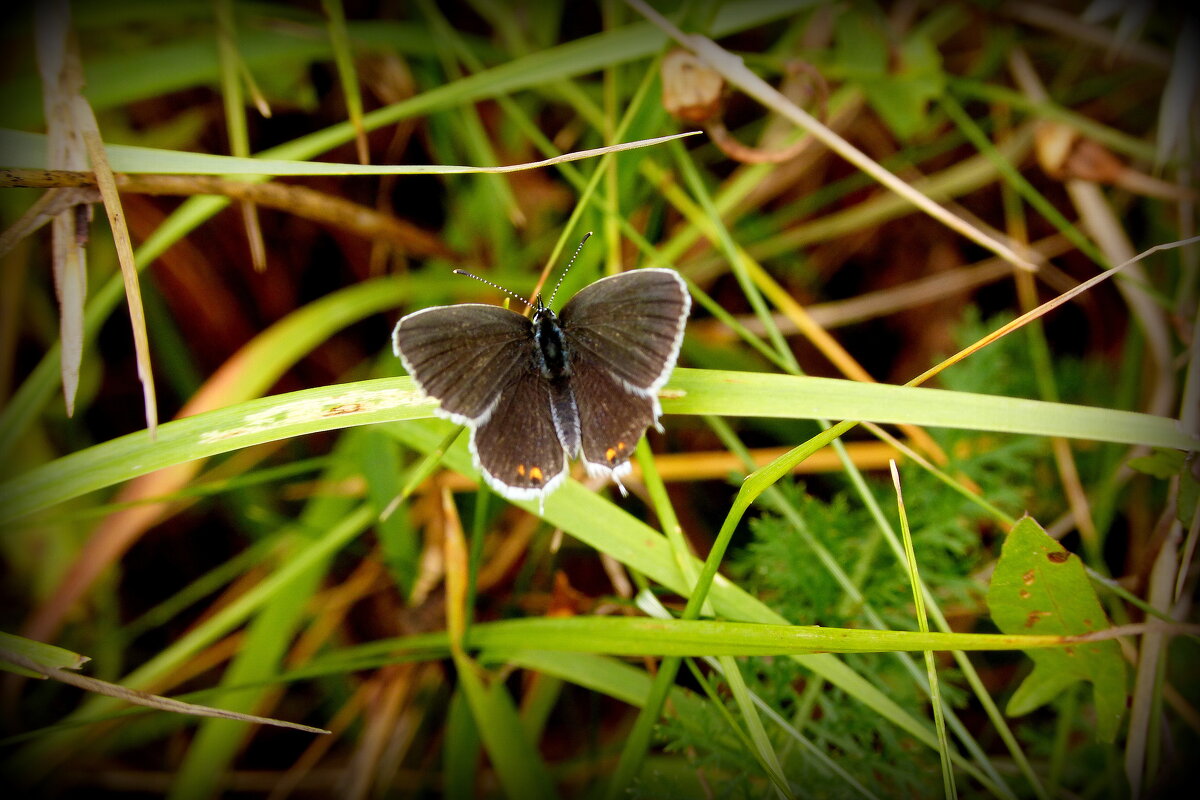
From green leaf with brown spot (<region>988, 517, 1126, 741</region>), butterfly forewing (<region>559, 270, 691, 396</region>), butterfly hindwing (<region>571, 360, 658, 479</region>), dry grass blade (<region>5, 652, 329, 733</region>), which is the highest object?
butterfly forewing (<region>559, 270, 691, 396</region>)

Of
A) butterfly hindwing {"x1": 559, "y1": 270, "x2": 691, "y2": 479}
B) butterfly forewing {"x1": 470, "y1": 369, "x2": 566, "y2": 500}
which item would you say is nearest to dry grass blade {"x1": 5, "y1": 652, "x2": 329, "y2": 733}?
butterfly forewing {"x1": 470, "y1": 369, "x2": 566, "y2": 500}

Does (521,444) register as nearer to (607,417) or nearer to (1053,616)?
(607,417)

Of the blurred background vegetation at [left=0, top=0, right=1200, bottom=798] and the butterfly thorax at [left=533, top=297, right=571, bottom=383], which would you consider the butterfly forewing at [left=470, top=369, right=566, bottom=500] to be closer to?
the butterfly thorax at [left=533, top=297, right=571, bottom=383]

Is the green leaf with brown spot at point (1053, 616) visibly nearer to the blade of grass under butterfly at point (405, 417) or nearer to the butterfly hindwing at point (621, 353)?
the blade of grass under butterfly at point (405, 417)

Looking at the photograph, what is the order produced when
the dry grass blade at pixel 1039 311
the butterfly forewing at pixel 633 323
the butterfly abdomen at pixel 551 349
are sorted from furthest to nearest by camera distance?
1. the butterfly abdomen at pixel 551 349
2. the butterfly forewing at pixel 633 323
3. the dry grass blade at pixel 1039 311

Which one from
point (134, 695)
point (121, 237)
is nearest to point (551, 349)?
point (121, 237)

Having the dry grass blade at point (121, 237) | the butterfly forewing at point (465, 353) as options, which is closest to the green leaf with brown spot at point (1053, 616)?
the butterfly forewing at point (465, 353)
